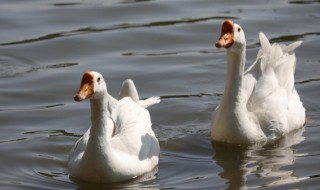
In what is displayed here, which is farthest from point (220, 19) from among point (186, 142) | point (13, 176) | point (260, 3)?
point (13, 176)

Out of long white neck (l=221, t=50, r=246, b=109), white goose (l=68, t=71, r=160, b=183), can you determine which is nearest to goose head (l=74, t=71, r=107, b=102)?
white goose (l=68, t=71, r=160, b=183)

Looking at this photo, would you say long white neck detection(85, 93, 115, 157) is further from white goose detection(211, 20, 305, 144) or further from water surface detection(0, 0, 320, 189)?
white goose detection(211, 20, 305, 144)

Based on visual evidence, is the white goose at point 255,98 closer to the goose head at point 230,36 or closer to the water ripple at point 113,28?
the goose head at point 230,36

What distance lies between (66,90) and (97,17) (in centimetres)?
315

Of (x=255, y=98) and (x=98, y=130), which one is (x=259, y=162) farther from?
(x=98, y=130)

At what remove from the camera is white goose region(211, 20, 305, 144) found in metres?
9.82

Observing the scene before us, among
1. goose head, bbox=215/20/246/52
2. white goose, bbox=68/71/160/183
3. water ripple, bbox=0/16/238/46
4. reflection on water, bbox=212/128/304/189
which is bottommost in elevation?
reflection on water, bbox=212/128/304/189

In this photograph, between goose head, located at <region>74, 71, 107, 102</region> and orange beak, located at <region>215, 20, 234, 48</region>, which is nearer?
goose head, located at <region>74, 71, 107, 102</region>

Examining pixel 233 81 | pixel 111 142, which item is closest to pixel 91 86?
pixel 111 142

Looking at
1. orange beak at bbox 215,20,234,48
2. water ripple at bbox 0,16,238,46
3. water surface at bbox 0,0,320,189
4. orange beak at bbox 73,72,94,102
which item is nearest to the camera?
orange beak at bbox 73,72,94,102

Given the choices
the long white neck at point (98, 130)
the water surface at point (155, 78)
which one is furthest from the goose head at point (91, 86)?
the water surface at point (155, 78)

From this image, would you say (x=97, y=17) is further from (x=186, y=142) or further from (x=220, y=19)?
(x=186, y=142)

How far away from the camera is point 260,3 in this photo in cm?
1574

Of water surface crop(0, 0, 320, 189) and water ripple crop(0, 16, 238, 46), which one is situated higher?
water ripple crop(0, 16, 238, 46)
